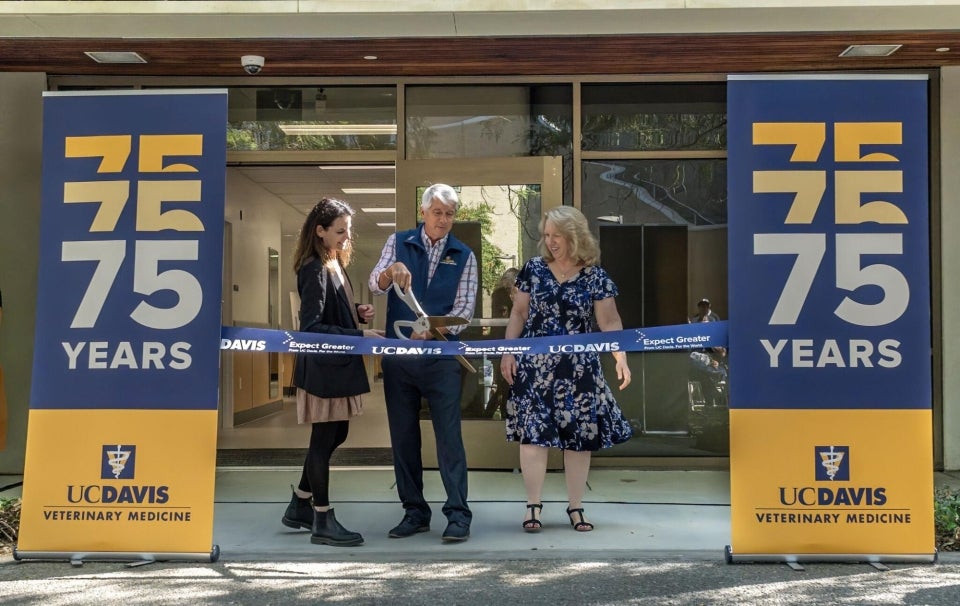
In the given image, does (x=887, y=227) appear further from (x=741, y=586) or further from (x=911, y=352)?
(x=741, y=586)

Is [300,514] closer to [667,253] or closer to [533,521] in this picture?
[533,521]

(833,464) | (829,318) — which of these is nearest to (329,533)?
(833,464)

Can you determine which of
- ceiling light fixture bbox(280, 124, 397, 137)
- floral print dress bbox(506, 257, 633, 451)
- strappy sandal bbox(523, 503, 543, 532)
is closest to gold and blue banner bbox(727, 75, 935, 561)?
floral print dress bbox(506, 257, 633, 451)

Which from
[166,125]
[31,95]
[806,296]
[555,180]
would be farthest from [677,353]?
[31,95]

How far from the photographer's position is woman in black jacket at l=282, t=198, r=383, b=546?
489 cm

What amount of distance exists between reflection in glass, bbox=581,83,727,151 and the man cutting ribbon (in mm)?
2713

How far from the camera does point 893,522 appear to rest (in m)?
4.45

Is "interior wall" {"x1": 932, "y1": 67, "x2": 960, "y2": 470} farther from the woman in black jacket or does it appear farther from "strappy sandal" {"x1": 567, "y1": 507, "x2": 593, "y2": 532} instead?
the woman in black jacket

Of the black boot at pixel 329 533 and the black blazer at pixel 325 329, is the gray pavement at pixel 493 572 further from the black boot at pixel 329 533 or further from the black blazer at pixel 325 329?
the black blazer at pixel 325 329

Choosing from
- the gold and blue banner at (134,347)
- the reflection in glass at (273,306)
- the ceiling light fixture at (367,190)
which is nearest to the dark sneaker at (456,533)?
the gold and blue banner at (134,347)

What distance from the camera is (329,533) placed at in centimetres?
501

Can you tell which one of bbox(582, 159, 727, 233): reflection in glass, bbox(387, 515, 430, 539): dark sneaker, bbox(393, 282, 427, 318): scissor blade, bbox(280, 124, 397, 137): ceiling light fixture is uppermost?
bbox(280, 124, 397, 137): ceiling light fixture

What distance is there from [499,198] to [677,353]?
1.81 meters

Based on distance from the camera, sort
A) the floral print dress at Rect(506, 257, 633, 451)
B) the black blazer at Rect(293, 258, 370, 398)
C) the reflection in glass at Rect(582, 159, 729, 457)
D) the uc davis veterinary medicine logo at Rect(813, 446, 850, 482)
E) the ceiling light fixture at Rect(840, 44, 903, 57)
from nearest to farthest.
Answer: the uc davis veterinary medicine logo at Rect(813, 446, 850, 482) < the black blazer at Rect(293, 258, 370, 398) < the floral print dress at Rect(506, 257, 633, 451) < the ceiling light fixture at Rect(840, 44, 903, 57) < the reflection in glass at Rect(582, 159, 729, 457)
